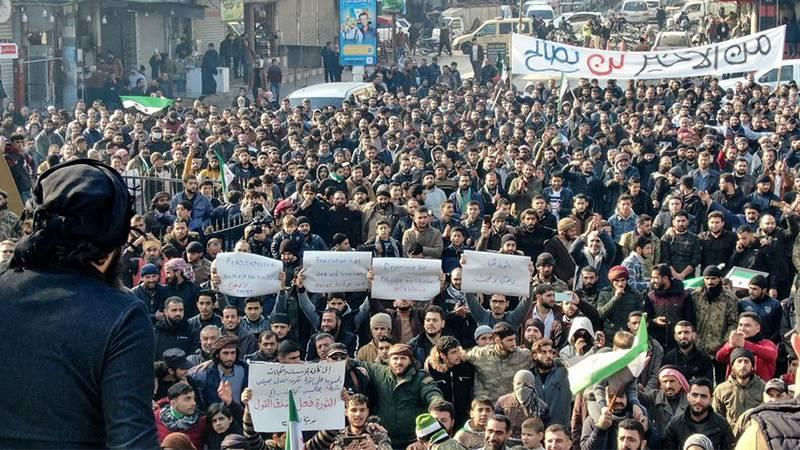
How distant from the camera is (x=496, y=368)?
29.8ft

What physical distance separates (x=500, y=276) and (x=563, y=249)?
1638 mm

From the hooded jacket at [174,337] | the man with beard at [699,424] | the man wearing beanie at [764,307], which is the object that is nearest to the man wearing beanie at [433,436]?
the man with beard at [699,424]

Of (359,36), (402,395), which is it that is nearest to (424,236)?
(402,395)

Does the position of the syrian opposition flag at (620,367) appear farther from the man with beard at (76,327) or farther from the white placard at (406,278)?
the man with beard at (76,327)

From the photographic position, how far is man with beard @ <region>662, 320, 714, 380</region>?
988cm

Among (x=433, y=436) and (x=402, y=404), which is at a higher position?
(x=433, y=436)

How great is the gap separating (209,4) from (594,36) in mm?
10361

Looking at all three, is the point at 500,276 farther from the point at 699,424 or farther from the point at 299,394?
the point at 299,394

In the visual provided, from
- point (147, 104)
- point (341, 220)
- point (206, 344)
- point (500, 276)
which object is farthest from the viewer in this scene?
point (147, 104)

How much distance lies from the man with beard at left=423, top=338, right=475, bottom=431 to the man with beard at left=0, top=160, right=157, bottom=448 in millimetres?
6709

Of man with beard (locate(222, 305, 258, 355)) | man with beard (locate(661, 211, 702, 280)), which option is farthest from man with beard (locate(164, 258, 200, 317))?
man with beard (locate(661, 211, 702, 280))

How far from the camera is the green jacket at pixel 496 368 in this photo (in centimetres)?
904

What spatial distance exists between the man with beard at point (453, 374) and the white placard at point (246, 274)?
2.16m

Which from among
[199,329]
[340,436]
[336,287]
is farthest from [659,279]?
[340,436]
